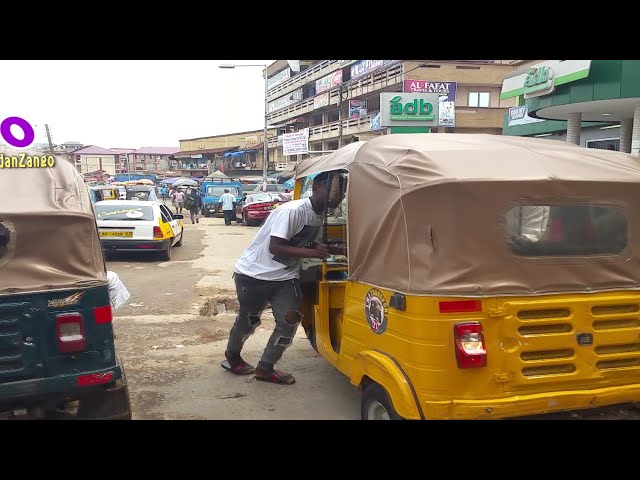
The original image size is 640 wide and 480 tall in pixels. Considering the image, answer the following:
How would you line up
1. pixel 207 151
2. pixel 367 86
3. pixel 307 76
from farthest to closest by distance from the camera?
pixel 207 151 → pixel 307 76 → pixel 367 86

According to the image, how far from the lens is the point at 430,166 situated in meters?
2.99

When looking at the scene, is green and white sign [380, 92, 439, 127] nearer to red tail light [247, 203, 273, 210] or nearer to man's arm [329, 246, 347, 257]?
red tail light [247, 203, 273, 210]

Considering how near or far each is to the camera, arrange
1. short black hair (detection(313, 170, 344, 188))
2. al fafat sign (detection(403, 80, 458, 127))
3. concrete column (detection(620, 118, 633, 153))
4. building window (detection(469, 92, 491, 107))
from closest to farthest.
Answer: short black hair (detection(313, 170, 344, 188))
concrete column (detection(620, 118, 633, 153))
al fafat sign (detection(403, 80, 458, 127))
building window (detection(469, 92, 491, 107))

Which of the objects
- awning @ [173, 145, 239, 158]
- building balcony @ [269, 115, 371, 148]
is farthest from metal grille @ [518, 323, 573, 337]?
awning @ [173, 145, 239, 158]

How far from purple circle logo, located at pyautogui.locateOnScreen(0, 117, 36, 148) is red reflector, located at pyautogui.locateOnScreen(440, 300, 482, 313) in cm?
354

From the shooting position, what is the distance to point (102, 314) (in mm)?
3031

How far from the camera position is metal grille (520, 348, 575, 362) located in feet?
9.36

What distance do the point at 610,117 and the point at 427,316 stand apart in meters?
14.2

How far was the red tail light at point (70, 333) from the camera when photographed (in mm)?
2932

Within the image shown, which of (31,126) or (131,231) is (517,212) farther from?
(131,231)

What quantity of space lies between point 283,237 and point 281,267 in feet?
1.10

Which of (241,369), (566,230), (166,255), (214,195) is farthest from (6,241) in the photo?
(214,195)

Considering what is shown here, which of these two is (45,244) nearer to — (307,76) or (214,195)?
(214,195)

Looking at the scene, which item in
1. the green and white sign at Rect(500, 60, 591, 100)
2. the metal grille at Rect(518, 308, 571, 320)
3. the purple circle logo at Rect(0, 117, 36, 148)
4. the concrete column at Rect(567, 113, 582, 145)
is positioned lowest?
the metal grille at Rect(518, 308, 571, 320)
